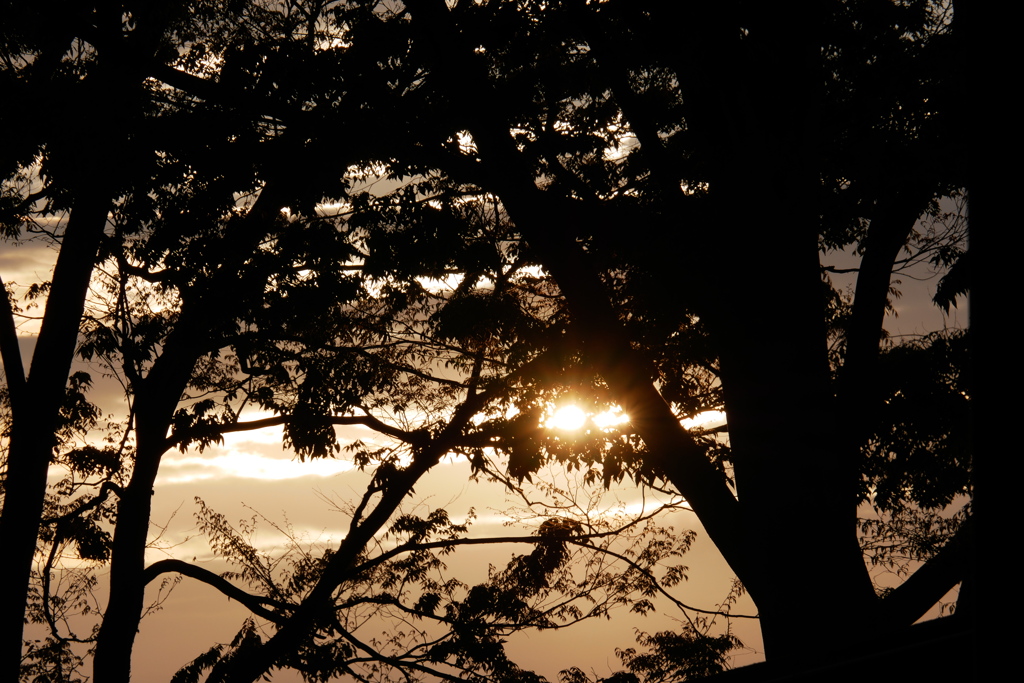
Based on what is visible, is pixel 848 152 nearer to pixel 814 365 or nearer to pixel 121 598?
pixel 814 365

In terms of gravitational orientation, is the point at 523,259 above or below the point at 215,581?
above

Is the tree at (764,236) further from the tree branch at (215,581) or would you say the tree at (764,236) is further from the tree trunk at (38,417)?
the tree branch at (215,581)

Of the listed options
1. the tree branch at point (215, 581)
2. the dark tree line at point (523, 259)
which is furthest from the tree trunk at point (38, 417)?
the tree branch at point (215, 581)

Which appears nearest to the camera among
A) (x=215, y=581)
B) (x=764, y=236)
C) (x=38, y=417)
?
(x=764, y=236)

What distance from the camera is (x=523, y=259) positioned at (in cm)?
925

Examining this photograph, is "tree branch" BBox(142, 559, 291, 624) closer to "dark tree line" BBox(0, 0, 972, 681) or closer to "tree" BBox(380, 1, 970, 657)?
"dark tree line" BBox(0, 0, 972, 681)

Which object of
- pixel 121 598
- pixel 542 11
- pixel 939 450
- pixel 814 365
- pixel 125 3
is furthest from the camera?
pixel 121 598

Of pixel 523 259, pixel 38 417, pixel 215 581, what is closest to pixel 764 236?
pixel 523 259

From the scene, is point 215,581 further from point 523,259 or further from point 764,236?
point 764,236

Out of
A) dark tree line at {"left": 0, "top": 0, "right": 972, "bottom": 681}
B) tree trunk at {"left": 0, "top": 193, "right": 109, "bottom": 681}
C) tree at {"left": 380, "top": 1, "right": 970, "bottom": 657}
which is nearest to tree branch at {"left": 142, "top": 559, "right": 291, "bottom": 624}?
dark tree line at {"left": 0, "top": 0, "right": 972, "bottom": 681}

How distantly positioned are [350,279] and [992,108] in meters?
8.48

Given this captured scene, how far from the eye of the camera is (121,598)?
12406 millimetres

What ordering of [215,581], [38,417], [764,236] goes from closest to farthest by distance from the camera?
[764,236] → [38,417] → [215,581]

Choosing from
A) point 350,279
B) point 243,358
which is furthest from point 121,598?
point 350,279
